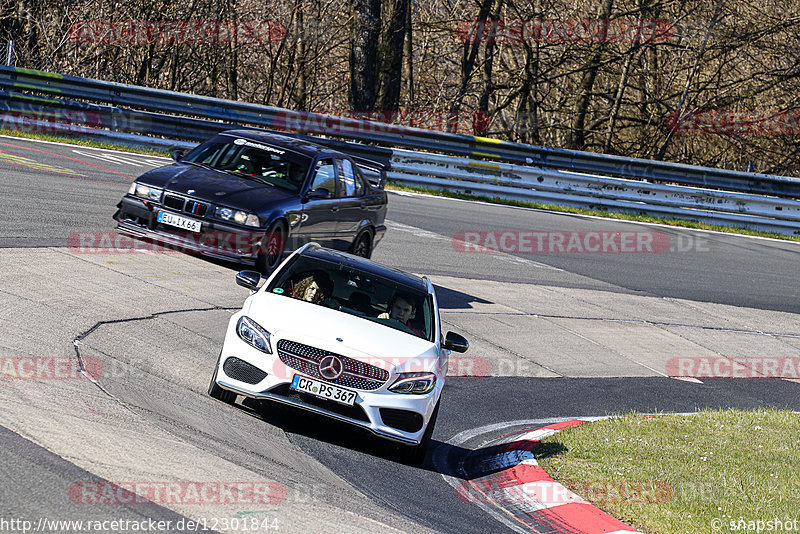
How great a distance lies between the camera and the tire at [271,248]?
1155 centimetres

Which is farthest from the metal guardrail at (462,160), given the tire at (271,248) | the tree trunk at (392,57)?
the tire at (271,248)

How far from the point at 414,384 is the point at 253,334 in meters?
1.25

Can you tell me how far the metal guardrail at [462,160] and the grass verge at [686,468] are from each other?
39.8ft

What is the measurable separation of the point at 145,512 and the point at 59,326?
3887mm

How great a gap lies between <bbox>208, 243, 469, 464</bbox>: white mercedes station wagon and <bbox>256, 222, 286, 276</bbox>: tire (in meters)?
3.54

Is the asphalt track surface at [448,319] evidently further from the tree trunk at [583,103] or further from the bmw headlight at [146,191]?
the tree trunk at [583,103]

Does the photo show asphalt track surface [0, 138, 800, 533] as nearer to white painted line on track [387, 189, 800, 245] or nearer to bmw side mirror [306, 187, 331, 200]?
white painted line on track [387, 189, 800, 245]

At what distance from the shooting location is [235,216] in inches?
448

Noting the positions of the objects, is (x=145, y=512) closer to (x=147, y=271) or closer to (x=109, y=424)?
(x=109, y=424)

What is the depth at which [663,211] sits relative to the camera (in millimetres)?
22312

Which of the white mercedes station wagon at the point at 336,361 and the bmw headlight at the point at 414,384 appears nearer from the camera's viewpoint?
the white mercedes station wagon at the point at 336,361

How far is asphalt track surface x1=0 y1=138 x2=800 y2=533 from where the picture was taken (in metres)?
6.03

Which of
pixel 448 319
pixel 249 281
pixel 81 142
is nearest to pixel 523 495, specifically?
pixel 249 281

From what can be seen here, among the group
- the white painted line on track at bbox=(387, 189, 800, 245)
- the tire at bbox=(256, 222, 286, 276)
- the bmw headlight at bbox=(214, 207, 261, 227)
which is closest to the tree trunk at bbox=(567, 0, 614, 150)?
the white painted line on track at bbox=(387, 189, 800, 245)
